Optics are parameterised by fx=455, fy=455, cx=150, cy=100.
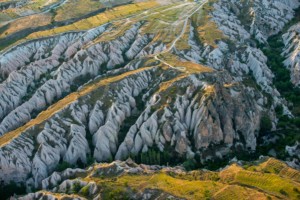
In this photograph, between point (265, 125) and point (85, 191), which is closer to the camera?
point (85, 191)

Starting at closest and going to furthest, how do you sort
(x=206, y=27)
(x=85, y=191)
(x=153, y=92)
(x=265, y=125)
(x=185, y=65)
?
(x=85, y=191) → (x=265, y=125) → (x=153, y=92) → (x=185, y=65) → (x=206, y=27)

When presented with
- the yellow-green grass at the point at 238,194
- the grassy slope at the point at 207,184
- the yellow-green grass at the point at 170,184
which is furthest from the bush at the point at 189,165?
the yellow-green grass at the point at 238,194

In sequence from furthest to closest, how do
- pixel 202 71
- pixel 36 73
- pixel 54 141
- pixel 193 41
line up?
1. pixel 193 41
2. pixel 36 73
3. pixel 202 71
4. pixel 54 141

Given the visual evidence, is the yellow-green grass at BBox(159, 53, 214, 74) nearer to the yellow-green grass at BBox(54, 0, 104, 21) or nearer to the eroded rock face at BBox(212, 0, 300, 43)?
the eroded rock face at BBox(212, 0, 300, 43)

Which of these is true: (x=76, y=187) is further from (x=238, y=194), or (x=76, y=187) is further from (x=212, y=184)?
(x=238, y=194)

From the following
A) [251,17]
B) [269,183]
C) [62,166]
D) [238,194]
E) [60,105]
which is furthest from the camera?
[251,17]

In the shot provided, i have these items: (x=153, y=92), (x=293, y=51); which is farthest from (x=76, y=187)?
(x=293, y=51)

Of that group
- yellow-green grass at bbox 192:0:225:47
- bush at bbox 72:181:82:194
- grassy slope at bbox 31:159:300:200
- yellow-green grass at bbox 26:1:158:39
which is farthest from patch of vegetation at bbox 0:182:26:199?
yellow-green grass at bbox 192:0:225:47

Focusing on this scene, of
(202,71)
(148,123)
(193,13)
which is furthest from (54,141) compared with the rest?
(193,13)

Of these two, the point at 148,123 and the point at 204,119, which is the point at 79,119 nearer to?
the point at 148,123
